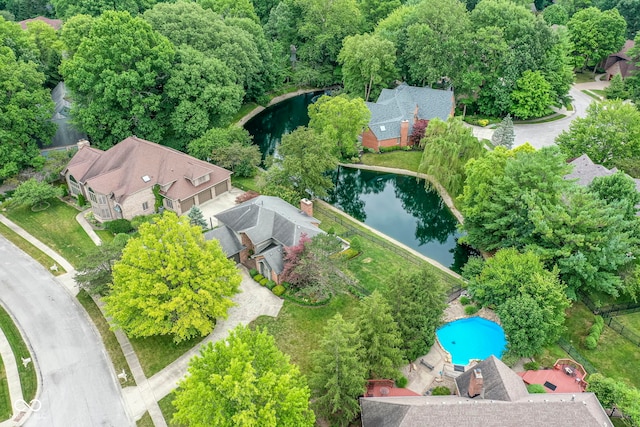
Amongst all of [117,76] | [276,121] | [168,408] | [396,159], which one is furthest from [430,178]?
[168,408]

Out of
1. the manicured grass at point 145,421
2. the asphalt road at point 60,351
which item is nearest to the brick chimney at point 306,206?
the asphalt road at point 60,351

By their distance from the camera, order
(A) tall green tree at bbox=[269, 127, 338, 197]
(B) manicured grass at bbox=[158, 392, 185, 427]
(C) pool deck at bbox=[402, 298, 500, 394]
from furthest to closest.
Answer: (A) tall green tree at bbox=[269, 127, 338, 197]
(C) pool deck at bbox=[402, 298, 500, 394]
(B) manicured grass at bbox=[158, 392, 185, 427]

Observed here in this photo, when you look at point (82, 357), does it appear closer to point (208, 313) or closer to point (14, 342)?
point (14, 342)

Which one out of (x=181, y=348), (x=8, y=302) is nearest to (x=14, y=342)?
(x=8, y=302)

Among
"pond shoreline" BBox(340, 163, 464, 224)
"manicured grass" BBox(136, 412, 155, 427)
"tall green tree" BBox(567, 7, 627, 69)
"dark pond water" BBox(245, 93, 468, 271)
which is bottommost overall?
"dark pond water" BBox(245, 93, 468, 271)

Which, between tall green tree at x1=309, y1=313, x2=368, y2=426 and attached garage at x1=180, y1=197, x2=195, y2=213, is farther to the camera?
attached garage at x1=180, y1=197, x2=195, y2=213

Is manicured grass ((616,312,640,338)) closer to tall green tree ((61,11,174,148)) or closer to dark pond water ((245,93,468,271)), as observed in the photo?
dark pond water ((245,93,468,271))

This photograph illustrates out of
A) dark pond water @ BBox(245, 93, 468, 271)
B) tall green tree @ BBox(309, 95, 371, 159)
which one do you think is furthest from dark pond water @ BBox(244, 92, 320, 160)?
tall green tree @ BBox(309, 95, 371, 159)
